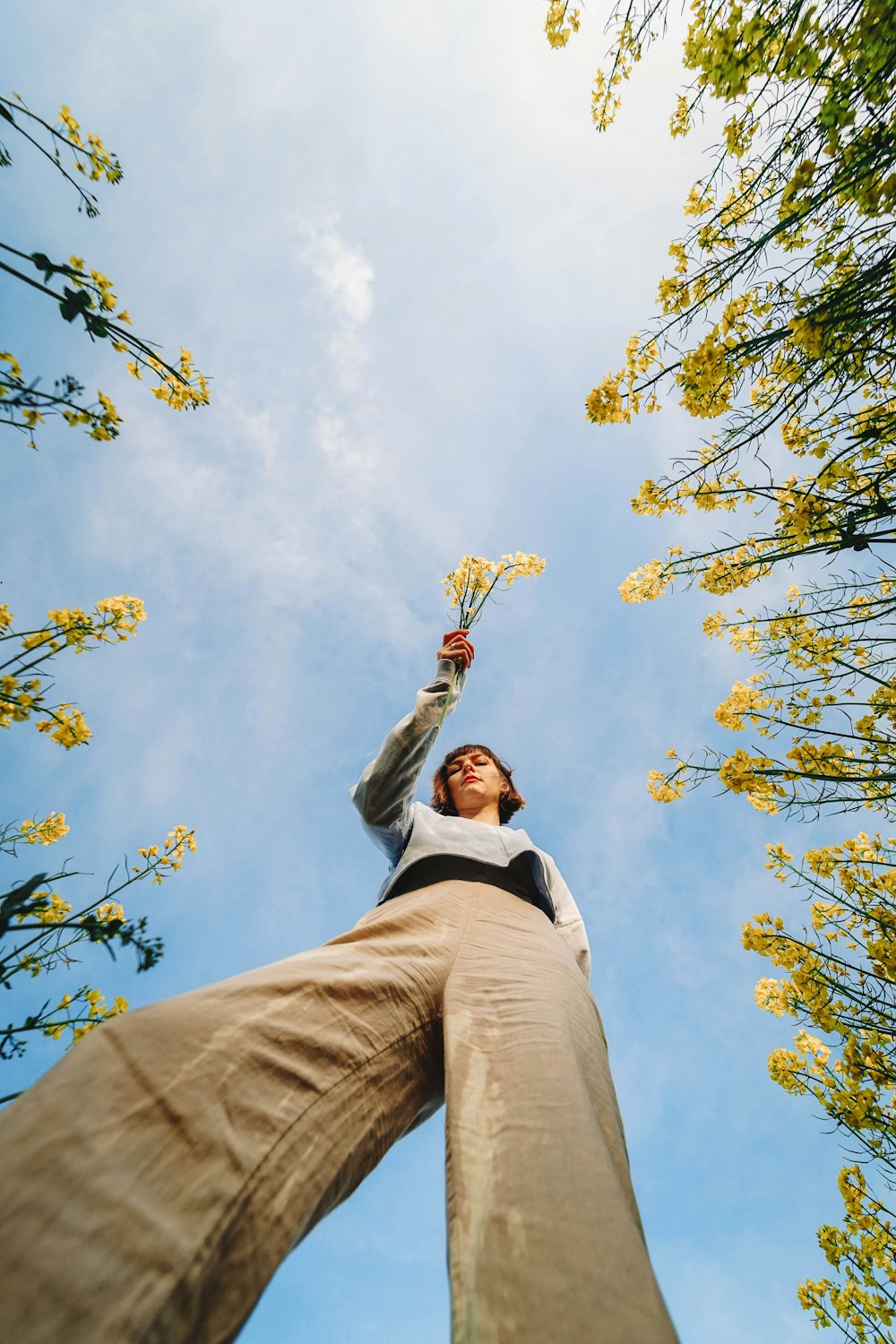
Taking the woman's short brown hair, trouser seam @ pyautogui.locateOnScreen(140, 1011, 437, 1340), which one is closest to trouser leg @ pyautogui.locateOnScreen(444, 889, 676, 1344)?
trouser seam @ pyautogui.locateOnScreen(140, 1011, 437, 1340)

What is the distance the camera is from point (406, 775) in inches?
77.7

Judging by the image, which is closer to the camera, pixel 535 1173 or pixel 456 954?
pixel 535 1173

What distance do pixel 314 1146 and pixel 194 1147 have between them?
0.69 feet

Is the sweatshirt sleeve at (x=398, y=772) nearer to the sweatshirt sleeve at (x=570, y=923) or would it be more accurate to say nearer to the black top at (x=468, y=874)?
the black top at (x=468, y=874)

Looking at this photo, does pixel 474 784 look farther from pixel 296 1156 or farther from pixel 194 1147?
pixel 194 1147

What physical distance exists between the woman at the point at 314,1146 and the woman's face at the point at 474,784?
54.2 inches

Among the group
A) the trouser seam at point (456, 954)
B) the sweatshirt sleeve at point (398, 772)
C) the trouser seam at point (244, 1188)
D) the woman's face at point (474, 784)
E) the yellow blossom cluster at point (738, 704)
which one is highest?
the yellow blossom cluster at point (738, 704)

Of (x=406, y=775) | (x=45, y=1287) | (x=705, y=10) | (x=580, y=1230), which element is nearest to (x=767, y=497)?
(x=705, y=10)

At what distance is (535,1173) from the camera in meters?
0.87

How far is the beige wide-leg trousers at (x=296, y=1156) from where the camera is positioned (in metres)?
0.61

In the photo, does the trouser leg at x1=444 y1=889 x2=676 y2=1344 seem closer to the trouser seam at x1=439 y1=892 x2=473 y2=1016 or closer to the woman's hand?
the trouser seam at x1=439 y1=892 x2=473 y2=1016

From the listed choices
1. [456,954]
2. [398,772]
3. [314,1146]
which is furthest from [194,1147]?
[398,772]

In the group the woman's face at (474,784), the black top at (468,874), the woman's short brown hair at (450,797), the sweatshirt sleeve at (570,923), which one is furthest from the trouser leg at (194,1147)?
A: the woman's short brown hair at (450,797)

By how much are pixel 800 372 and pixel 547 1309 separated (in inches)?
115
